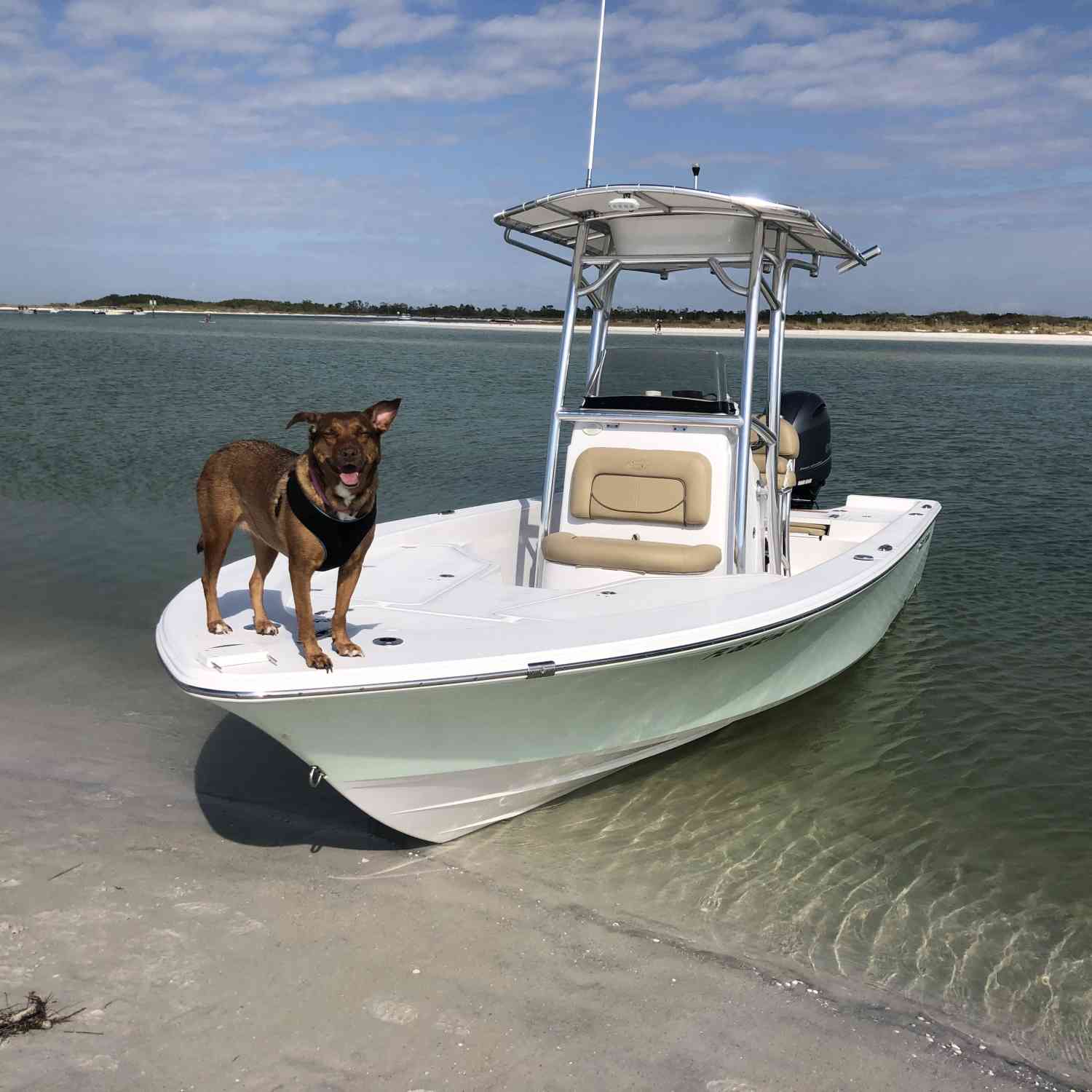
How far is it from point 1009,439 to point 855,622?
1513 centimetres

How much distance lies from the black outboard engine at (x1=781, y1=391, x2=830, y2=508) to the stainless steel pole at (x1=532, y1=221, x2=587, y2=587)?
2875mm

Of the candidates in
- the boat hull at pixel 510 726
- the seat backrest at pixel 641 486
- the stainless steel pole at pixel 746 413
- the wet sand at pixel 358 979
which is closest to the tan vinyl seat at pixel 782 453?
the stainless steel pole at pixel 746 413

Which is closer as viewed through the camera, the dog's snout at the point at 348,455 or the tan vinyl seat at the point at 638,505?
the dog's snout at the point at 348,455

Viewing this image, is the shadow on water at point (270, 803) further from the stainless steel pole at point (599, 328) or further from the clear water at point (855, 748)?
the stainless steel pole at point (599, 328)

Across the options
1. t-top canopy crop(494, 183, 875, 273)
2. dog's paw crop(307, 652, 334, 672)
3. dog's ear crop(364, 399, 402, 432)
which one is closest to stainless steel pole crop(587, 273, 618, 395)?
t-top canopy crop(494, 183, 875, 273)

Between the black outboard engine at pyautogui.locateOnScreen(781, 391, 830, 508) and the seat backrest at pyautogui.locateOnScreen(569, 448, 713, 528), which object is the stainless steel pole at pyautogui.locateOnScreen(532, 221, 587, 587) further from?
the black outboard engine at pyautogui.locateOnScreen(781, 391, 830, 508)

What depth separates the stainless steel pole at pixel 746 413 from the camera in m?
5.75

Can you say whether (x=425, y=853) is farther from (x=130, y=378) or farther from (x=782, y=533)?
(x=130, y=378)

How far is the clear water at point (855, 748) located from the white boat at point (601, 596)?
1.40ft

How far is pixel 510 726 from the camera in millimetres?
4203

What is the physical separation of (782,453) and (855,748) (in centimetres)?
224

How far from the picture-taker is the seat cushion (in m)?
5.54

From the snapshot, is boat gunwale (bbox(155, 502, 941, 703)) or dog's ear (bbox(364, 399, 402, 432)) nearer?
dog's ear (bbox(364, 399, 402, 432))

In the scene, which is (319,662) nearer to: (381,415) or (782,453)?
(381,415)
